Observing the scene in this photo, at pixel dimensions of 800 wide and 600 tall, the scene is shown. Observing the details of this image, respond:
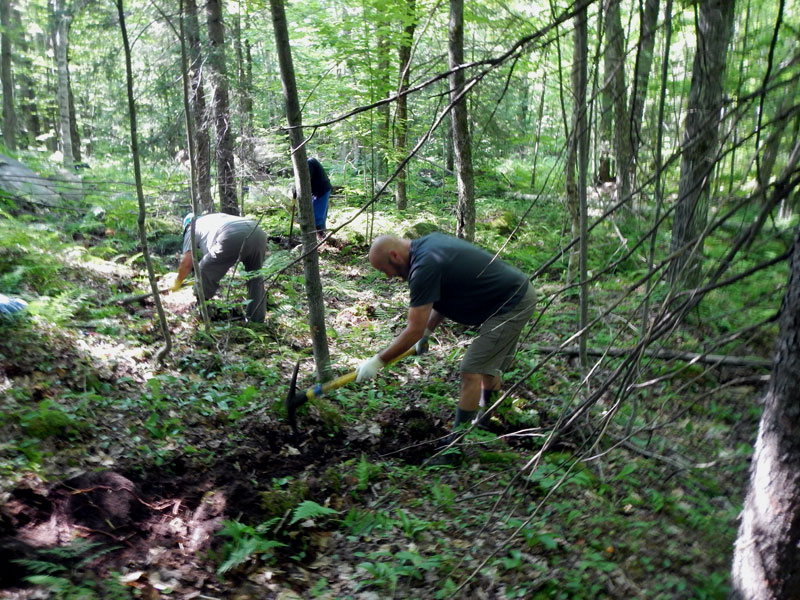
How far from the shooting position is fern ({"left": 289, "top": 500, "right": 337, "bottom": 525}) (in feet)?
11.4

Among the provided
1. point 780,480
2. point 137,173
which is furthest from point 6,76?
point 780,480

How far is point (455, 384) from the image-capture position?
19.2 ft

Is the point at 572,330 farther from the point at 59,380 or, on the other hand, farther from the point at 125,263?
the point at 125,263

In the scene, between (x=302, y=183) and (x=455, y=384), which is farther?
(x=455, y=384)

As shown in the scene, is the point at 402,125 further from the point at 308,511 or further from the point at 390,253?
the point at 308,511

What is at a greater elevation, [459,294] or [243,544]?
[459,294]

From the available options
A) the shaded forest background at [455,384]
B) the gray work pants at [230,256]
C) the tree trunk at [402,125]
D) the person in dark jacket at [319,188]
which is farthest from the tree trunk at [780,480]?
the tree trunk at [402,125]

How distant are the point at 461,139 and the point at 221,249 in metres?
3.77

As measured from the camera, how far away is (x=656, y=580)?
9.56 ft

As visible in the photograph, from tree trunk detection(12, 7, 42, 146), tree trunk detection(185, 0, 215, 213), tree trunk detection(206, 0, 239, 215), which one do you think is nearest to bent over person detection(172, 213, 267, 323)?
tree trunk detection(185, 0, 215, 213)

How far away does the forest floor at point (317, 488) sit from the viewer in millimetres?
2947

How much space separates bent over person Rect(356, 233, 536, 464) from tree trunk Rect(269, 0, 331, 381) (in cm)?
72

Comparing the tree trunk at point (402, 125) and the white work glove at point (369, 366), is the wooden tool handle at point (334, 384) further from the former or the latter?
the tree trunk at point (402, 125)

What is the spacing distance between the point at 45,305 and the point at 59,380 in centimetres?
120
